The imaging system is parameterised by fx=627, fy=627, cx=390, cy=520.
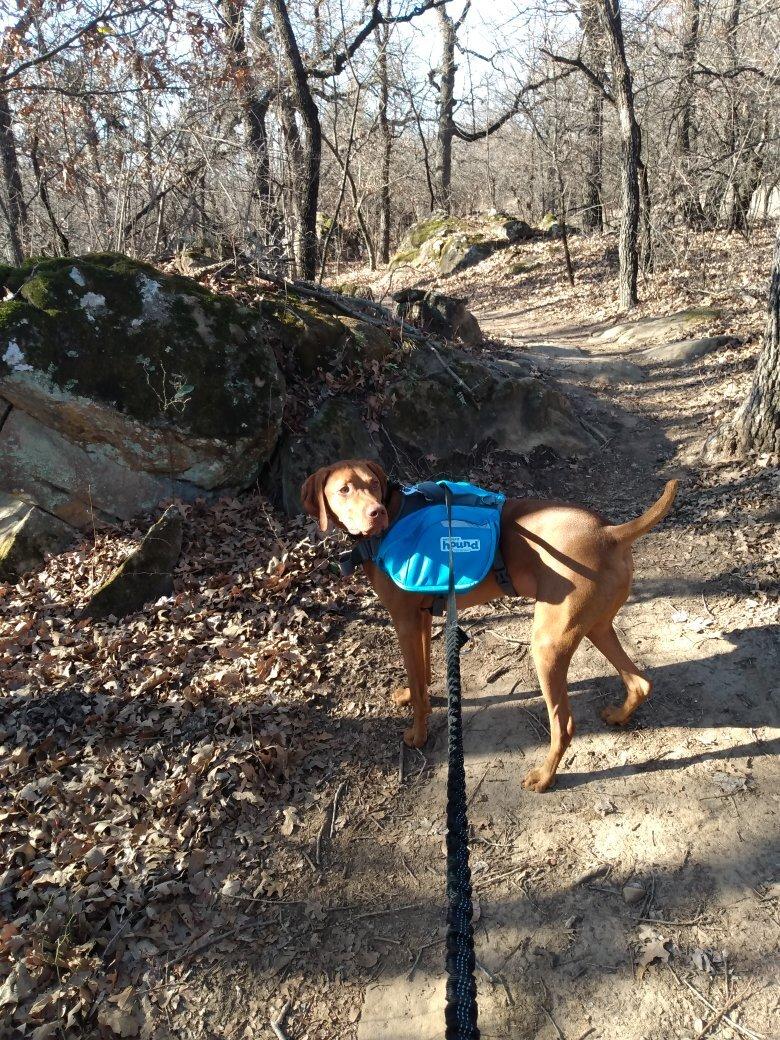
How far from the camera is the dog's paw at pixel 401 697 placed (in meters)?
4.06

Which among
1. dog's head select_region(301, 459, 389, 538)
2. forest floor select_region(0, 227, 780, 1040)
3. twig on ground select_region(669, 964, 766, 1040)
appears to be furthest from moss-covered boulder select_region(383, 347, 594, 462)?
twig on ground select_region(669, 964, 766, 1040)

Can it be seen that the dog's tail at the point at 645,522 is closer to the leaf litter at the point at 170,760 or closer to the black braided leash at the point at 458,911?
the black braided leash at the point at 458,911

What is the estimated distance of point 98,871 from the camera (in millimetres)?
3113

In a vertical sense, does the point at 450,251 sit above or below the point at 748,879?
above

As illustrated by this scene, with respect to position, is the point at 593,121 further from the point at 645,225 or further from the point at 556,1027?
the point at 556,1027

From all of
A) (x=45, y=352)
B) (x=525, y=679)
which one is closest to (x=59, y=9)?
(x=45, y=352)

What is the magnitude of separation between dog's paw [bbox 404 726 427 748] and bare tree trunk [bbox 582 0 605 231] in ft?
44.5

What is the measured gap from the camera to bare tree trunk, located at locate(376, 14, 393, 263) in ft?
54.5

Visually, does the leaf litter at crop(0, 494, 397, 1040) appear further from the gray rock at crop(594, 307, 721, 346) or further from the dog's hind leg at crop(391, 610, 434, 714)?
the gray rock at crop(594, 307, 721, 346)

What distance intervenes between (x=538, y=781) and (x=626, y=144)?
12.6 meters

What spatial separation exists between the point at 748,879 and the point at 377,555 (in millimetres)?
2223

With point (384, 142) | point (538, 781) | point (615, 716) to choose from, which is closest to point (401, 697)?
point (538, 781)

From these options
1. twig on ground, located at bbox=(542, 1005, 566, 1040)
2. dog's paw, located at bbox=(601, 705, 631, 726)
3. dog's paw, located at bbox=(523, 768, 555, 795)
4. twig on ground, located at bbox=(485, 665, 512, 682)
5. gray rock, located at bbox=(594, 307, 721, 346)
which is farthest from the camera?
gray rock, located at bbox=(594, 307, 721, 346)

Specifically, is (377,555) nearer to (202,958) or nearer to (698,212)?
(202,958)
